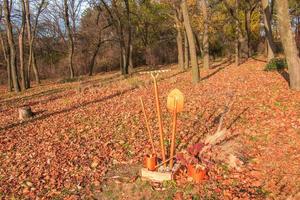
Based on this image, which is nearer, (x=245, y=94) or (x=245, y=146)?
(x=245, y=146)

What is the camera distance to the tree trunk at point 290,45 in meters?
10.7

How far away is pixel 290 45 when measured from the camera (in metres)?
11.0

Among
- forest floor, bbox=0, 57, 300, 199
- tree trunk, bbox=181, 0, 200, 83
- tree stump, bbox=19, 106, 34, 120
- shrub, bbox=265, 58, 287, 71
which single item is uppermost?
tree trunk, bbox=181, 0, 200, 83

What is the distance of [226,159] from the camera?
6348 mm

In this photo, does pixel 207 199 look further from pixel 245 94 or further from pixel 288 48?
pixel 288 48

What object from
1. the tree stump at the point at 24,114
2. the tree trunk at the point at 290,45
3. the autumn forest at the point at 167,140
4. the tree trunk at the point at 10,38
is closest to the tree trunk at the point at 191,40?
the autumn forest at the point at 167,140

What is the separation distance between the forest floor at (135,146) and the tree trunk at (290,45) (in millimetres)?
536

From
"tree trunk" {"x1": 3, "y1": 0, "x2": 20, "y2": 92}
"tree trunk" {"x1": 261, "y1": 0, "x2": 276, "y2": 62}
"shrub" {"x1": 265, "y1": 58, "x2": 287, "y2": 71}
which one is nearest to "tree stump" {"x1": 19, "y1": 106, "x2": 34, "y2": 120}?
"tree trunk" {"x1": 3, "y1": 0, "x2": 20, "y2": 92}

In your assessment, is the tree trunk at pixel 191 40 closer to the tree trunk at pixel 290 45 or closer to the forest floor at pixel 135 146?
the forest floor at pixel 135 146

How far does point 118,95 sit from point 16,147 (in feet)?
21.0

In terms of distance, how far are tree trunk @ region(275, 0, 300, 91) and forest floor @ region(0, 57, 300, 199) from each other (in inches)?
21.1

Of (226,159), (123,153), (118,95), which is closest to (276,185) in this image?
(226,159)

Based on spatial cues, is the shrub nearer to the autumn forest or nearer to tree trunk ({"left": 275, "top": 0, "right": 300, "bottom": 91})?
the autumn forest

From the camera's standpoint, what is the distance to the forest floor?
5672mm
